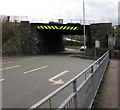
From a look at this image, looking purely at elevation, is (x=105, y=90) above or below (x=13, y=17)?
below

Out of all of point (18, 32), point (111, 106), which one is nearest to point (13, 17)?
point (18, 32)

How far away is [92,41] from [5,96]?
29.7 metres

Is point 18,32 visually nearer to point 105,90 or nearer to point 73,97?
point 105,90

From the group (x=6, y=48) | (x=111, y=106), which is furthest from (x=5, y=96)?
(x=6, y=48)

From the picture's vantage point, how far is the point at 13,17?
35875mm

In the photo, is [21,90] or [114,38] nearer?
[21,90]

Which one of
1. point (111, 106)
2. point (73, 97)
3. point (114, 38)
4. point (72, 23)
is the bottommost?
point (111, 106)

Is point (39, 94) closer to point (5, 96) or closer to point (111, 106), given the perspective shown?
point (5, 96)

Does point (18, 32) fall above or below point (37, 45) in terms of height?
above

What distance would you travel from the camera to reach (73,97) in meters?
3.78

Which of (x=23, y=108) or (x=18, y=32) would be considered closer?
(x=23, y=108)

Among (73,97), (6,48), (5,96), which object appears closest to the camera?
(73,97)

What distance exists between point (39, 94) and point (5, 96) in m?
1.24

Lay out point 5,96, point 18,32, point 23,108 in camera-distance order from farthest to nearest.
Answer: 1. point 18,32
2. point 5,96
3. point 23,108
